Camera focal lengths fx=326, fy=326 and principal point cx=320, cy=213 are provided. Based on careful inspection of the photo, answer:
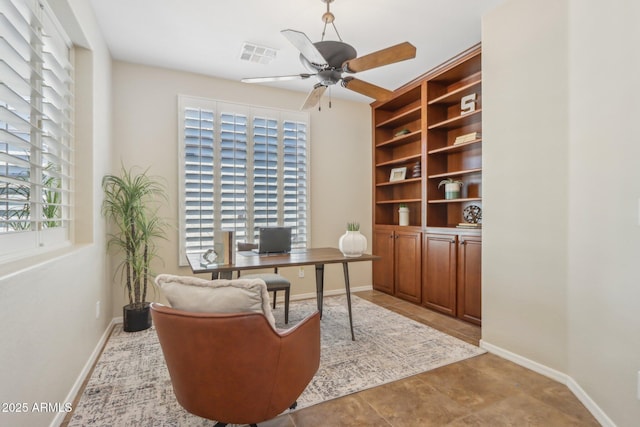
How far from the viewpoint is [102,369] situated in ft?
7.79

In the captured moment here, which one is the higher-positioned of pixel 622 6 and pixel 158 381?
pixel 622 6

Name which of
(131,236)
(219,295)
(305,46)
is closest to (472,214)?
(305,46)

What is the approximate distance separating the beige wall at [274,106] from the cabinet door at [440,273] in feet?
3.96

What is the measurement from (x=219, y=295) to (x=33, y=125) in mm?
1391

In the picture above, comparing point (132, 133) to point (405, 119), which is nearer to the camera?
point (132, 133)

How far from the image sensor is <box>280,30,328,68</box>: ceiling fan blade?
1.80 m

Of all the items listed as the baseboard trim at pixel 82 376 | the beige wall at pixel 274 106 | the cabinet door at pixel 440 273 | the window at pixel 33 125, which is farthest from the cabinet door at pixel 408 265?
the window at pixel 33 125

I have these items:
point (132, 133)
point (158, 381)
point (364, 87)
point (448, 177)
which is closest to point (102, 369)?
point (158, 381)

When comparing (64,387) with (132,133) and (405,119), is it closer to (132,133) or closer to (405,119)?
(132,133)

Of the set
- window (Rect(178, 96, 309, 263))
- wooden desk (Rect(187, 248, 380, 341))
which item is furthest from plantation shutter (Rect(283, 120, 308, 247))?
wooden desk (Rect(187, 248, 380, 341))

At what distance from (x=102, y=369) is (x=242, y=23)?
2.98 metres

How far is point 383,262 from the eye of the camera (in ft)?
15.5

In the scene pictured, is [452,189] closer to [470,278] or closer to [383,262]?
[470,278]

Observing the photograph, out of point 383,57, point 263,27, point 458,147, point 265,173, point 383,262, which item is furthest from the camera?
point 383,262
